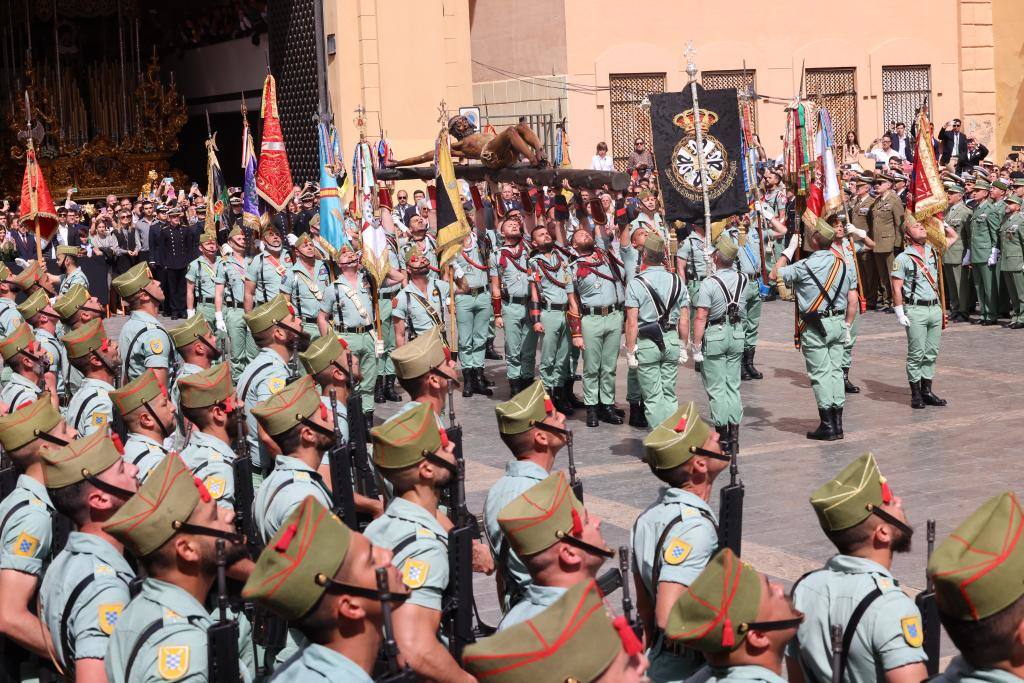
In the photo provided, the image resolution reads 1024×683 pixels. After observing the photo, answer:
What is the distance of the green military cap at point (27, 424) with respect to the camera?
6.68 meters

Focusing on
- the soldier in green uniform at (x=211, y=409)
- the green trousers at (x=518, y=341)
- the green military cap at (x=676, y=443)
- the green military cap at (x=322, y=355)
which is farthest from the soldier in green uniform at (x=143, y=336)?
the green military cap at (x=676, y=443)

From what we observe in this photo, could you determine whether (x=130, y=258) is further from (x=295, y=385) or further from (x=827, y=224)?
(x=295, y=385)

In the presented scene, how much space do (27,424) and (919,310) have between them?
384 inches

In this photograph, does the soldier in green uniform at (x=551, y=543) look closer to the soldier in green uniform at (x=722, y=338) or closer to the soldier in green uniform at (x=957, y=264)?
the soldier in green uniform at (x=722, y=338)

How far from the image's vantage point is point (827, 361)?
507 inches

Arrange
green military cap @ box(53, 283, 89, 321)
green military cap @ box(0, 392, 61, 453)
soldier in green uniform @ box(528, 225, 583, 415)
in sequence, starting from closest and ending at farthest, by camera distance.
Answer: green military cap @ box(0, 392, 61, 453) < green military cap @ box(53, 283, 89, 321) < soldier in green uniform @ box(528, 225, 583, 415)

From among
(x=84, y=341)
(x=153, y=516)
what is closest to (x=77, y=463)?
(x=153, y=516)

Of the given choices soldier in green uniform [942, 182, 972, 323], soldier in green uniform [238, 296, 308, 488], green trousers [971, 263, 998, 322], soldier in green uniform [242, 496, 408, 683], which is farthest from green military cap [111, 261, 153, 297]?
soldier in green uniform [942, 182, 972, 323]

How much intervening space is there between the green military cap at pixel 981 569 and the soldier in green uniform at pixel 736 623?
0.45 metres

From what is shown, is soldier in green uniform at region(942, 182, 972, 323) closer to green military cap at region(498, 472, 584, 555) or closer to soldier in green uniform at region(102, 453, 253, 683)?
green military cap at region(498, 472, 584, 555)

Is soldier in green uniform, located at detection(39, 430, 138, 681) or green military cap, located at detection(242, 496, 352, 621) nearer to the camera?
green military cap, located at detection(242, 496, 352, 621)

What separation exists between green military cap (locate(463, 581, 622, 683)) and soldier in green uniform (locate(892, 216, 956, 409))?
436 inches

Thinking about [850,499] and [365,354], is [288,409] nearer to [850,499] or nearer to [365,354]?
[850,499]

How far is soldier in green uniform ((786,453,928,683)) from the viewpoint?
4512 millimetres
